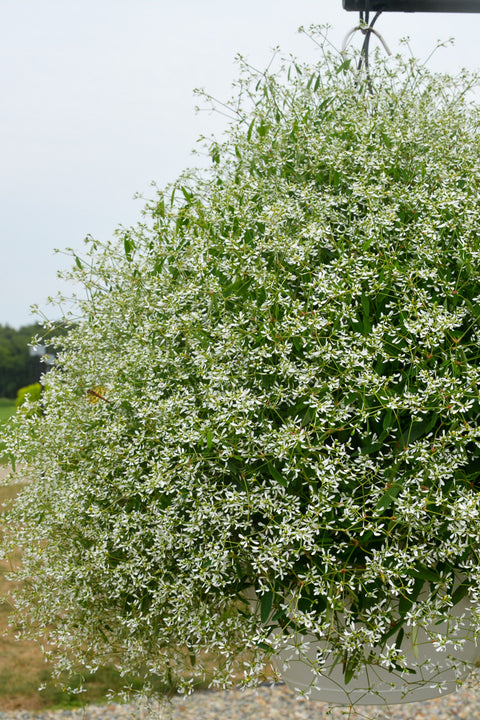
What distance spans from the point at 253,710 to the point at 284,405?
304cm

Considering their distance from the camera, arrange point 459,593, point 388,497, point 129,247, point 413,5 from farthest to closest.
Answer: point 413,5 → point 129,247 → point 459,593 → point 388,497

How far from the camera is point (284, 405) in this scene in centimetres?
148

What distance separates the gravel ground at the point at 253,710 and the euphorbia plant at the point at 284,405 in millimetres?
2268

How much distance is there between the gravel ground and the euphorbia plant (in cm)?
227

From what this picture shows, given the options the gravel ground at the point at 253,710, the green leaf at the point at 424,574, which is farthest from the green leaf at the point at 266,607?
the gravel ground at the point at 253,710

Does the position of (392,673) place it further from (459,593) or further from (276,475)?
(276,475)

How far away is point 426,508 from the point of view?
4.28 ft

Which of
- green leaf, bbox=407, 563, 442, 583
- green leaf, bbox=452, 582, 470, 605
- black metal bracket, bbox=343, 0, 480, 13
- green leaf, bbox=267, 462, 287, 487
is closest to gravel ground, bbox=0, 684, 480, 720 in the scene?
green leaf, bbox=452, 582, 470, 605

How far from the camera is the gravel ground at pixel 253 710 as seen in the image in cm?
371

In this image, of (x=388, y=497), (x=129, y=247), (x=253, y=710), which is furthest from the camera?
(x=253, y=710)

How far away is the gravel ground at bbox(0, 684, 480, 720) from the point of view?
→ 3.71m

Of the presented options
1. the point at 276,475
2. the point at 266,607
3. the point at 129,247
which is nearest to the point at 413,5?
the point at 129,247

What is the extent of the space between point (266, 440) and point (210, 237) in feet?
1.91

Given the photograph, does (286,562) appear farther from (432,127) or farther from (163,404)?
(432,127)
